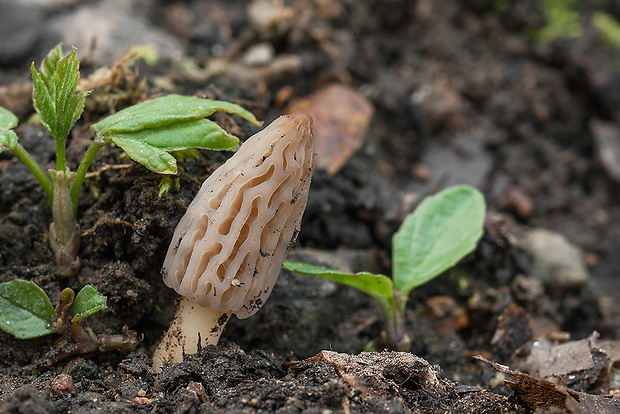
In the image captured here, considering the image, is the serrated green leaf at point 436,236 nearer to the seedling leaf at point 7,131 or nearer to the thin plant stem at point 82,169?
the thin plant stem at point 82,169

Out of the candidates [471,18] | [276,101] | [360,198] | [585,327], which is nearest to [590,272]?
[585,327]

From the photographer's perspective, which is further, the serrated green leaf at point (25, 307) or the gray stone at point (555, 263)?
the gray stone at point (555, 263)

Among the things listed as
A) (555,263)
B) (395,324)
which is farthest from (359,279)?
(555,263)

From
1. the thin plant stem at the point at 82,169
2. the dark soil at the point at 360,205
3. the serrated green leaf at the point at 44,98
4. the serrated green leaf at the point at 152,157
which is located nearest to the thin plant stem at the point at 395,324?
the dark soil at the point at 360,205

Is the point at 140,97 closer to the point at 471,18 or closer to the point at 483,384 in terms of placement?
the point at 483,384

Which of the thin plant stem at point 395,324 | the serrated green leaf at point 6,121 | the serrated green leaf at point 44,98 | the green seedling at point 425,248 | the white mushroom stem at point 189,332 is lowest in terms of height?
the thin plant stem at point 395,324

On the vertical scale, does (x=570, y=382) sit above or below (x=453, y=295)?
above

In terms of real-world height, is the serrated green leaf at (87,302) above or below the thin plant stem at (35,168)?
below

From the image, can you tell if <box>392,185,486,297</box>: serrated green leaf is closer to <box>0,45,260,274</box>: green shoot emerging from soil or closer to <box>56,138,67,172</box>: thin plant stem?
<box>0,45,260,274</box>: green shoot emerging from soil
